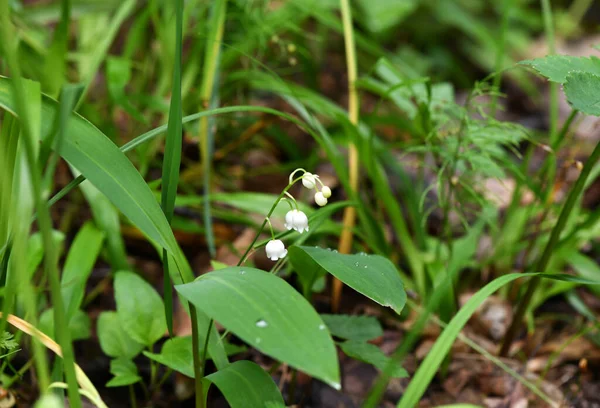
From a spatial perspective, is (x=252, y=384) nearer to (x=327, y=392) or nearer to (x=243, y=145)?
(x=327, y=392)

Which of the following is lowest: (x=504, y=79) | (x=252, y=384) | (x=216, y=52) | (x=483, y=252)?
(x=483, y=252)

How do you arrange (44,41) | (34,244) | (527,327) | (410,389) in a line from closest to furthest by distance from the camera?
(410,389) < (34,244) < (527,327) < (44,41)

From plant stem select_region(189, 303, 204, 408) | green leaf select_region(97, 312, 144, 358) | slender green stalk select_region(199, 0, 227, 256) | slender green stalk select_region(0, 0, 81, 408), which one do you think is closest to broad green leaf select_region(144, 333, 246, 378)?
plant stem select_region(189, 303, 204, 408)

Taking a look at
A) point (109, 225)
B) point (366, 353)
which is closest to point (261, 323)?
point (366, 353)

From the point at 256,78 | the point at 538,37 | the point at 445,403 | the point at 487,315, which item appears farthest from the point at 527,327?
the point at 538,37

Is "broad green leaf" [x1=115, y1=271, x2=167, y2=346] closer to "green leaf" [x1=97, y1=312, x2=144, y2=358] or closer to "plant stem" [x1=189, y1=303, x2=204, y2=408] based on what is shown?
"green leaf" [x1=97, y1=312, x2=144, y2=358]

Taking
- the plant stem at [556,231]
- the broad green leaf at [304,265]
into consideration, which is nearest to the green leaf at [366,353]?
the broad green leaf at [304,265]
